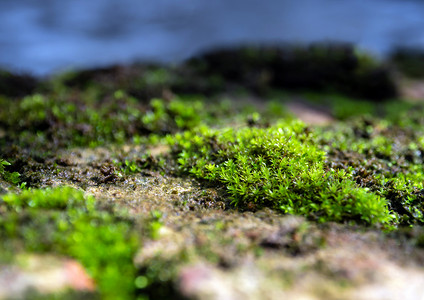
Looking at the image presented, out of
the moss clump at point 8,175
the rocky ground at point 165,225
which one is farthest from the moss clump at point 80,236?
the moss clump at point 8,175

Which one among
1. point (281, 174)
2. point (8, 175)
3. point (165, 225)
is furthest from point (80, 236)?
point (281, 174)

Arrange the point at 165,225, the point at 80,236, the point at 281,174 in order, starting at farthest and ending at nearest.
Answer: the point at 281,174
the point at 165,225
the point at 80,236

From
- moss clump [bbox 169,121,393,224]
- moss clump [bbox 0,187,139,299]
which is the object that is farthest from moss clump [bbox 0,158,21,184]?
moss clump [bbox 169,121,393,224]

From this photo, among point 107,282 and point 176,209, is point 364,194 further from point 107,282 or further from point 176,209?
point 107,282

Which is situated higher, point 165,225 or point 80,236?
point 80,236

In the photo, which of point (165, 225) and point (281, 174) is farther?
point (281, 174)

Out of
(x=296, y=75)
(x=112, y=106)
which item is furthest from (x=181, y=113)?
(x=296, y=75)

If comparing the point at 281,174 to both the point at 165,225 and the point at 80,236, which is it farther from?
the point at 80,236
